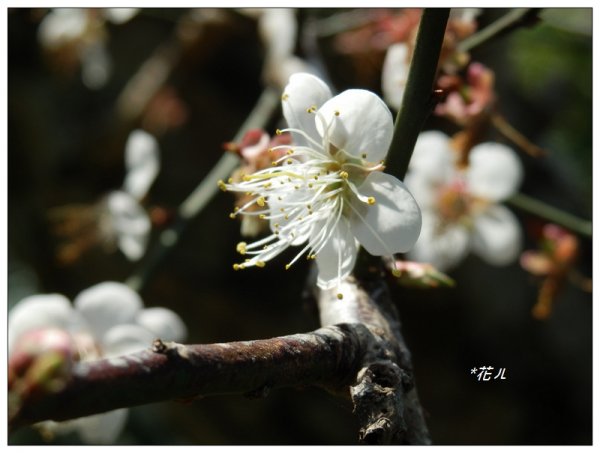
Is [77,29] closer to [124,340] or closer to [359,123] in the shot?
[124,340]

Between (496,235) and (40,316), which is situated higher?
(40,316)

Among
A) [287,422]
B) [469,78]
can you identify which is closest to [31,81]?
[287,422]

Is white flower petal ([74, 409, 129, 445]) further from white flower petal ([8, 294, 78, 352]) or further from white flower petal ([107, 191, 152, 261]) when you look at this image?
white flower petal ([107, 191, 152, 261])

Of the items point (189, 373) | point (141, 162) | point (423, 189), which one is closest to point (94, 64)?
point (141, 162)

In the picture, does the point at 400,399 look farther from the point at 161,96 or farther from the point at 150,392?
the point at 161,96

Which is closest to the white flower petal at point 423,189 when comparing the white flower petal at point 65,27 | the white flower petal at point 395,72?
the white flower petal at point 395,72
